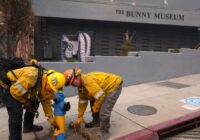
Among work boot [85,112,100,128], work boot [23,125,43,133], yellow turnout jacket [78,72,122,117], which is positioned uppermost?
yellow turnout jacket [78,72,122,117]

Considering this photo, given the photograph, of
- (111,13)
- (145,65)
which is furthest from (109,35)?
(145,65)

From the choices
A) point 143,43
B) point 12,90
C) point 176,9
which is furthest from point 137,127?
point 176,9

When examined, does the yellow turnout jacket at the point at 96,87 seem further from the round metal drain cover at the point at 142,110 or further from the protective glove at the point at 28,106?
the round metal drain cover at the point at 142,110

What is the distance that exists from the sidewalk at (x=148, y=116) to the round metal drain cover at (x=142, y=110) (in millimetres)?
84

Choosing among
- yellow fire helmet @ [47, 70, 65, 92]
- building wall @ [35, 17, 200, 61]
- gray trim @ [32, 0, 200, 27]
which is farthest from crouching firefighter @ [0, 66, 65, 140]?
building wall @ [35, 17, 200, 61]

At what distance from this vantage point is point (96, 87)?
183 inches

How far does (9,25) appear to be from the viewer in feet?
27.9

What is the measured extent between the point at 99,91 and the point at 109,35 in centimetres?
800

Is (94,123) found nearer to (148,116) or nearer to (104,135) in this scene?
(104,135)

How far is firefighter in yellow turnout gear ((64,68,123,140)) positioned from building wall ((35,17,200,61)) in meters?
6.66

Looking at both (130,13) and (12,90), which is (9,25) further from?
(130,13)

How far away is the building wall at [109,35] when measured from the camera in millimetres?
11438

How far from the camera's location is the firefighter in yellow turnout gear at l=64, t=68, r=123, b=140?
4595 millimetres

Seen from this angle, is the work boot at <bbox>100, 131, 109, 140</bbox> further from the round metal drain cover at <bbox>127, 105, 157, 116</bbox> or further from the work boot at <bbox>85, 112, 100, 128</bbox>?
the round metal drain cover at <bbox>127, 105, 157, 116</bbox>
